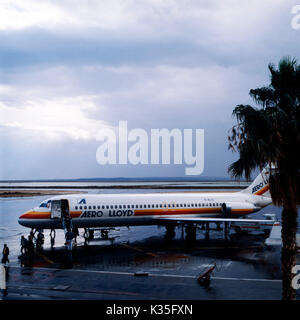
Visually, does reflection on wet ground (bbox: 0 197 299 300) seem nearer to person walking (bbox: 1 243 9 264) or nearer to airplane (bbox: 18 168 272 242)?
person walking (bbox: 1 243 9 264)

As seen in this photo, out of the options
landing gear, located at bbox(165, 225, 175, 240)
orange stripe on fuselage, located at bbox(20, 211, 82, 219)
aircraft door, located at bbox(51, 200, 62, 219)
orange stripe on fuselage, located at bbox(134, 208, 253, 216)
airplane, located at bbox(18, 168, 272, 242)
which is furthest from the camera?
landing gear, located at bbox(165, 225, 175, 240)

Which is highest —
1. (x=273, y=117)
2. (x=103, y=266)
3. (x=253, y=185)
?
(x=273, y=117)

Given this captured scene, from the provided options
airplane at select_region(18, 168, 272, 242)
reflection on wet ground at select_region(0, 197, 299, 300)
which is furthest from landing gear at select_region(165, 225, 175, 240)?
reflection on wet ground at select_region(0, 197, 299, 300)

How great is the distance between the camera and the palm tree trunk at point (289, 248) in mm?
11352

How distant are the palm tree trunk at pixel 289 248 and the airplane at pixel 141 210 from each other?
781 inches

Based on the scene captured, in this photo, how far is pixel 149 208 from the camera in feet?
108

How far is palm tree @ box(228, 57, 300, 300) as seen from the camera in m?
10.9

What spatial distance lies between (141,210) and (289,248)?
72.1 feet

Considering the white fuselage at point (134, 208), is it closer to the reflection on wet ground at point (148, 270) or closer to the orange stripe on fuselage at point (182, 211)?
the orange stripe on fuselage at point (182, 211)
